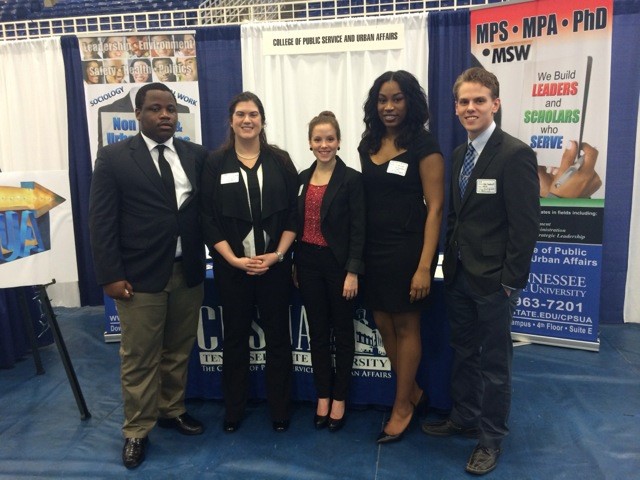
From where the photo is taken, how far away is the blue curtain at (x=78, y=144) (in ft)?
13.1

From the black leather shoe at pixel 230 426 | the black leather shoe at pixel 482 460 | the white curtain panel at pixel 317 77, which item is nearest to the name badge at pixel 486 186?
the black leather shoe at pixel 482 460

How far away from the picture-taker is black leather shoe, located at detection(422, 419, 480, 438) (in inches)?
90.3

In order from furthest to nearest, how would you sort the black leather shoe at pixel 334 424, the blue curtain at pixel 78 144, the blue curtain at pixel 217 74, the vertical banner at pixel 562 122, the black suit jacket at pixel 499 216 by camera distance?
the blue curtain at pixel 78 144 < the blue curtain at pixel 217 74 < the vertical banner at pixel 562 122 < the black leather shoe at pixel 334 424 < the black suit jacket at pixel 499 216

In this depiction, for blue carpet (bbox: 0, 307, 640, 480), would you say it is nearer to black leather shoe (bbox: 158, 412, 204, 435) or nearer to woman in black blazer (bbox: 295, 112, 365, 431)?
black leather shoe (bbox: 158, 412, 204, 435)

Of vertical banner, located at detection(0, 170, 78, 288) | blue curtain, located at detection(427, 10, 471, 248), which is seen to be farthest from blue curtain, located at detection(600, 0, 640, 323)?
vertical banner, located at detection(0, 170, 78, 288)

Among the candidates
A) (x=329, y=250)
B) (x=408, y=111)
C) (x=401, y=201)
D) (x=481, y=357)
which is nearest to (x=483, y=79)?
(x=408, y=111)

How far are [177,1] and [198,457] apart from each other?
7.51 metres

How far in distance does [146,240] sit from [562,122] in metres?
2.65

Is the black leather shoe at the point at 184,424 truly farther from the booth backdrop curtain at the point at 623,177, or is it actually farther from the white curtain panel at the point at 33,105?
the booth backdrop curtain at the point at 623,177

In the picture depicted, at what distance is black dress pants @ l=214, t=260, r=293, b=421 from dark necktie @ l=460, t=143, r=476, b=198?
83 cm

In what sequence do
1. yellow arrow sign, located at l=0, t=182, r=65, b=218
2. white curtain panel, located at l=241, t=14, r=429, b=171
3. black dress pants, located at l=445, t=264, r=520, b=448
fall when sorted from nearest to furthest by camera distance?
black dress pants, located at l=445, t=264, r=520, b=448 < yellow arrow sign, located at l=0, t=182, r=65, b=218 < white curtain panel, located at l=241, t=14, r=429, b=171

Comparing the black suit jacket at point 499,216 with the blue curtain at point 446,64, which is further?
the blue curtain at point 446,64

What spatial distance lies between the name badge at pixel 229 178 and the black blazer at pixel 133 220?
0.14 meters

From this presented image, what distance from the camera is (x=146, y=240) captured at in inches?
79.6
